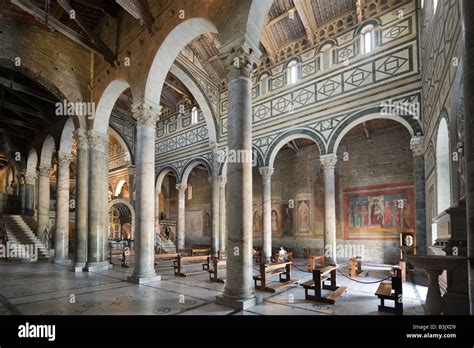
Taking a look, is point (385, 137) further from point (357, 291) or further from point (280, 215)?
point (357, 291)

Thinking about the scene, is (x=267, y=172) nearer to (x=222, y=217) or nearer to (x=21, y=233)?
(x=222, y=217)

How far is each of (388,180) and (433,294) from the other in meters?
13.1

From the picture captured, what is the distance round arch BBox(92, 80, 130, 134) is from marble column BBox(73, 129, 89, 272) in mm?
732

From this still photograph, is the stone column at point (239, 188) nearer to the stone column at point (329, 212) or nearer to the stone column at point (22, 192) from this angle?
the stone column at point (329, 212)

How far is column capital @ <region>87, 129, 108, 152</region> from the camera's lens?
39.5ft

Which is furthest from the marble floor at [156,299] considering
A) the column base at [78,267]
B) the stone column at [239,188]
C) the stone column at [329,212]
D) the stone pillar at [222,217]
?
the stone pillar at [222,217]

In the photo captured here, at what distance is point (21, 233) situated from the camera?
18.2m

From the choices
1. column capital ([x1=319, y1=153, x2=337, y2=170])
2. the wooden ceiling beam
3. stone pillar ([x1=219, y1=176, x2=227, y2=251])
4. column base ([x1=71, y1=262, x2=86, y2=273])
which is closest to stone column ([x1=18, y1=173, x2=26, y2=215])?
column base ([x1=71, y1=262, x2=86, y2=273])

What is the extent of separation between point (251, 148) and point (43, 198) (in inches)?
655

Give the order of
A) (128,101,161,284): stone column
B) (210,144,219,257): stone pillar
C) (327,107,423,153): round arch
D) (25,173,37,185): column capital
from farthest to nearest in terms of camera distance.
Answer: (25,173,37,185): column capital < (210,144,219,257): stone pillar < (327,107,423,153): round arch < (128,101,161,284): stone column

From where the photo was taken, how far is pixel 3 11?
1055 centimetres

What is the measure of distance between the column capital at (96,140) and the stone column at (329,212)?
9669 millimetres

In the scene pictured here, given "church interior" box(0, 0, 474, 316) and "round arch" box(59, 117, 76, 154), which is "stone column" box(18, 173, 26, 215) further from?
"round arch" box(59, 117, 76, 154)

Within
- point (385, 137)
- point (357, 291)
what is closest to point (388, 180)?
point (385, 137)
